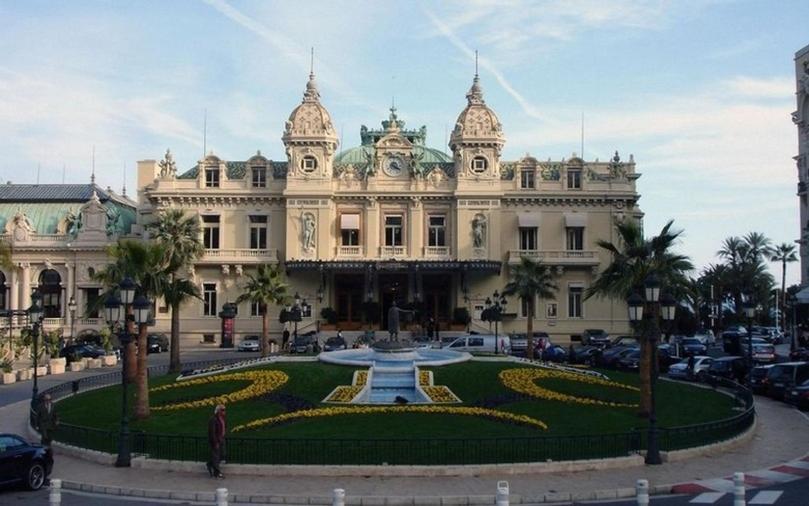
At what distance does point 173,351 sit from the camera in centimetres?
4756

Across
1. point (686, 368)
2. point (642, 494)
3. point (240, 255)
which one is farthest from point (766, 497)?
point (240, 255)

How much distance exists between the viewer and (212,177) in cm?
7869

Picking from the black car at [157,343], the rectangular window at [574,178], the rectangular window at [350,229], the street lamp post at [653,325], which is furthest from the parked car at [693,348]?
the black car at [157,343]

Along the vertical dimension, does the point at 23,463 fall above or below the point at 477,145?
below

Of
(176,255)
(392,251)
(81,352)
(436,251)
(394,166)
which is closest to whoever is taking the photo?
(176,255)

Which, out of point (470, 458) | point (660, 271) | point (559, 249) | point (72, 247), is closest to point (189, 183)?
point (72, 247)

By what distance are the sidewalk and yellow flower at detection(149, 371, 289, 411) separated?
7.64 m

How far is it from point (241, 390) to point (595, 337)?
1747 inches

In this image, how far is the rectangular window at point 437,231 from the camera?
77.8m

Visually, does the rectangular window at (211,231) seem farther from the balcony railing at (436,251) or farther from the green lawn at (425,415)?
the green lawn at (425,415)

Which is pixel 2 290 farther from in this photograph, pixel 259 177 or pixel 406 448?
pixel 406 448

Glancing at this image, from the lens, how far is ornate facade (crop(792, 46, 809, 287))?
234 feet

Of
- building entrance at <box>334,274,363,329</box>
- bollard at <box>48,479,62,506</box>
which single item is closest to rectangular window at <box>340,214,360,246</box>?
building entrance at <box>334,274,363,329</box>

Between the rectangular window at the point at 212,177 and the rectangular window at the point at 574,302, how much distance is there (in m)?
32.2
